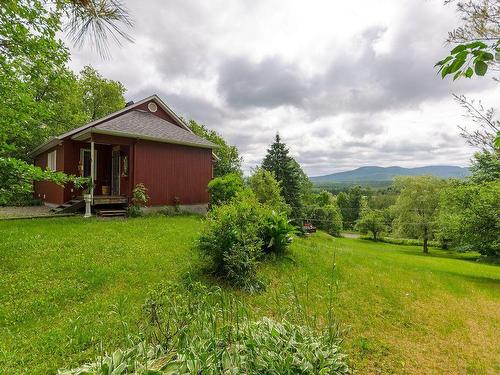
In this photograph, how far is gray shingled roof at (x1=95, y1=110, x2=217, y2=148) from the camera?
11852 mm

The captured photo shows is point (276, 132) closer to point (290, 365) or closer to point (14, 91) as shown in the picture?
point (14, 91)

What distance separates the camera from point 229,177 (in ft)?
43.0

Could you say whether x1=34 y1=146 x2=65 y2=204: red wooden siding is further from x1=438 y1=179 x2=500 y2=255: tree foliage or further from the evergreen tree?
the evergreen tree

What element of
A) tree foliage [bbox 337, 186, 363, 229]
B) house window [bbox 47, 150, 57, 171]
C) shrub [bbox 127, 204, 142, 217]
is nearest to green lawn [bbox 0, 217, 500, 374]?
shrub [bbox 127, 204, 142, 217]

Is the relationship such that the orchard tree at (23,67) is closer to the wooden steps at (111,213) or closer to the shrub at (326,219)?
the wooden steps at (111,213)

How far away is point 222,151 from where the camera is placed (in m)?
31.5

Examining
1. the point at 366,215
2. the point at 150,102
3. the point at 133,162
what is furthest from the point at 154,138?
the point at 366,215

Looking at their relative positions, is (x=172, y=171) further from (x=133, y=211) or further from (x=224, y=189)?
(x=224, y=189)

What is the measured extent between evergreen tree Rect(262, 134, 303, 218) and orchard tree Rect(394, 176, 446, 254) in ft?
47.5

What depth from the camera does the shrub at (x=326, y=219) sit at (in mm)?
44219

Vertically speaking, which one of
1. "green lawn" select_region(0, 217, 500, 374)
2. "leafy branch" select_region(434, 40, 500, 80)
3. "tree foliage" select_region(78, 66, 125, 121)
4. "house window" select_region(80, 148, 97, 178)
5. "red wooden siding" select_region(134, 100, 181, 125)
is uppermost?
"tree foliage" select_region(78, 66, 125, 121)

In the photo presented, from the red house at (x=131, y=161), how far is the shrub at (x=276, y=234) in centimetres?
738

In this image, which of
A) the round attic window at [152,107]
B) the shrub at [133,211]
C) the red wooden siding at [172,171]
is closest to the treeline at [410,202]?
the red wooden siding at [172,171]

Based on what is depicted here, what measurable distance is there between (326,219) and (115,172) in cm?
3675
